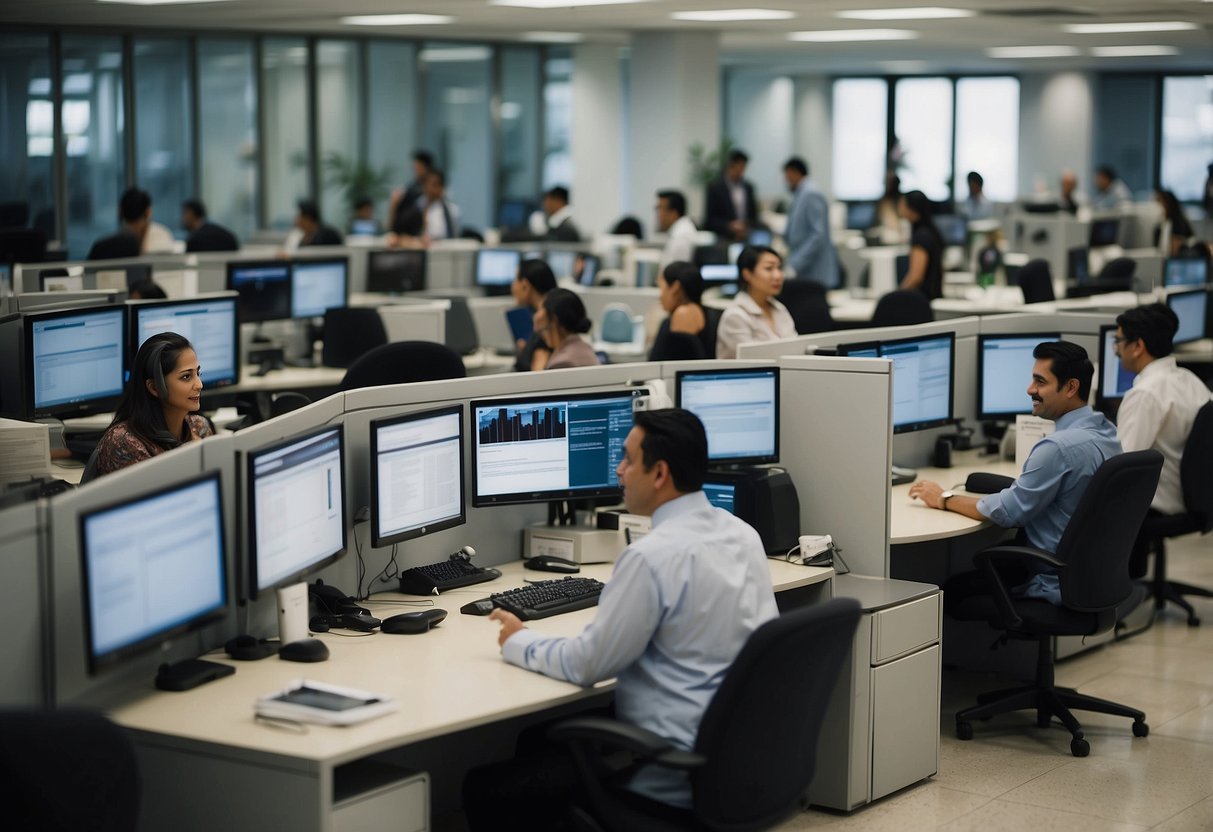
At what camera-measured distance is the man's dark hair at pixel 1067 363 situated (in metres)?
4.66

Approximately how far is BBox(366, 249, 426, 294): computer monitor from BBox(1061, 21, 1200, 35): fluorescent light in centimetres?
571

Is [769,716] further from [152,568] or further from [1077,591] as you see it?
[1077,591]

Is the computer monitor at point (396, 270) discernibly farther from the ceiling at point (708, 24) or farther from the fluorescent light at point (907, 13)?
the fluorescent light at point (907, 13)

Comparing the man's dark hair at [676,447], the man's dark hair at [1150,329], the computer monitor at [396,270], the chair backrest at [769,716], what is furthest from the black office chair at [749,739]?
the computer monitor at [396,270]

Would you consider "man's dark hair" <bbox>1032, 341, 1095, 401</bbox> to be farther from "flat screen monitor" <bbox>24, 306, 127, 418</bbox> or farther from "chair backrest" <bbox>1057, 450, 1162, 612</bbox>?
"flat screen monitor" <bbox>24, 306, 127, 418</bbox>

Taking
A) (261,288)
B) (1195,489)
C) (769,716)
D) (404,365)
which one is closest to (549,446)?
(769,716)

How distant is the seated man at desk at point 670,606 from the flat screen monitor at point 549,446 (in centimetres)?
85

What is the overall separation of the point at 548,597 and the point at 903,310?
4169 mm

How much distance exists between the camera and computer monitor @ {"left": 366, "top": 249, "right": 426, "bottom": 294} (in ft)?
30.8

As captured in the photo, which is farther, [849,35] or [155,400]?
[849,35]

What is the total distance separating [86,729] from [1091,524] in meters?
2.92

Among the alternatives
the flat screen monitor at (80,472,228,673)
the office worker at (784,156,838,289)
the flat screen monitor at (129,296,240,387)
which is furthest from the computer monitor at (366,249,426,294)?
the flat screen monitor at (80,472,228,673)

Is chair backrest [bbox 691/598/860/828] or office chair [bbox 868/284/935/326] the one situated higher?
office chair [bbox 868/284/935/326]

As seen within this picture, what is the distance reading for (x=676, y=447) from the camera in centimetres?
314
